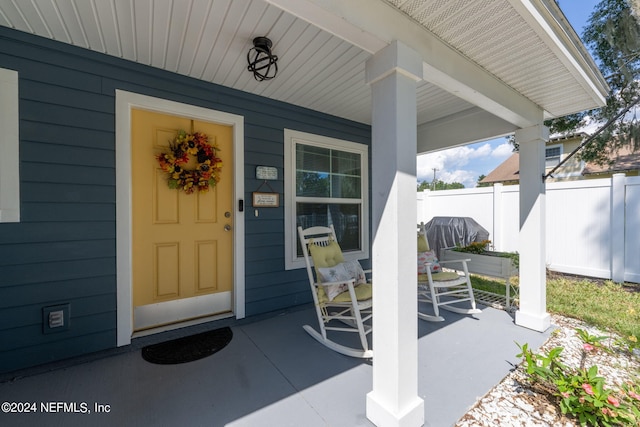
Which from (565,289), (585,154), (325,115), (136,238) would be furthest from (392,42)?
(585,154)

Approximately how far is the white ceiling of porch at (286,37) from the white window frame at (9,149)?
41 cm

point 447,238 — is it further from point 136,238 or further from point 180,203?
point 136,238

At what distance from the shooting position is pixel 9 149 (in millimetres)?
1877

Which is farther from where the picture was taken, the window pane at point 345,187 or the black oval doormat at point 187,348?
the window pane at point 345,187

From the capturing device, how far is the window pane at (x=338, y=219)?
3.37 m

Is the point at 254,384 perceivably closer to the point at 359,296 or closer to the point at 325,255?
the point at 359,296

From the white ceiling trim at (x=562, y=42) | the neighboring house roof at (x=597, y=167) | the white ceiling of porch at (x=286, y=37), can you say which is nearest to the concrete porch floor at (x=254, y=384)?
the white ceiling of porch at (x=286, y=37)

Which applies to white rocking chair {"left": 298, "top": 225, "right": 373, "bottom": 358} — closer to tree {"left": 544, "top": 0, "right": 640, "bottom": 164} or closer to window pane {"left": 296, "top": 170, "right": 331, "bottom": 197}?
window pane {"left": 296, "top": 170, "right": 331, "bottom": 197}

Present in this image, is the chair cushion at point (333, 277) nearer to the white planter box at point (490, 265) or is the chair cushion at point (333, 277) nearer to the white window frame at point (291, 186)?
the white window frame at point (291, 186)

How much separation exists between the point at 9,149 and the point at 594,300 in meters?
6.06

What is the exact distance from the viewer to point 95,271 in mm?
2160

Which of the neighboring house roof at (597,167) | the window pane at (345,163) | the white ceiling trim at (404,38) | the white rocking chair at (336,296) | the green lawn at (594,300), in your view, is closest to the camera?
the white ceiling trim at (404,38)

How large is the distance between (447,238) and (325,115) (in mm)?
3638

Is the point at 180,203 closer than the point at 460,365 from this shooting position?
No
